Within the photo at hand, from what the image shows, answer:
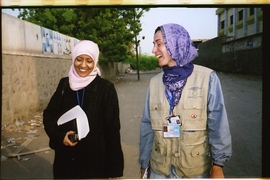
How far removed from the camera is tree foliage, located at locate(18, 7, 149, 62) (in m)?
2.09

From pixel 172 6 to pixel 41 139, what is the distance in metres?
1.76

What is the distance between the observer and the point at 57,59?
110 inches

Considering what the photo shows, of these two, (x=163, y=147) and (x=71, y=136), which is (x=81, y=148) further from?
(x=163, y=147)

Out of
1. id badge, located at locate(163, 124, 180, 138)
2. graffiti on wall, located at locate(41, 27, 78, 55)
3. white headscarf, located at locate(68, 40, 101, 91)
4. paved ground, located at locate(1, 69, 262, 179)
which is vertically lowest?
paved ground, located at locate(1, 69, 262, 179)

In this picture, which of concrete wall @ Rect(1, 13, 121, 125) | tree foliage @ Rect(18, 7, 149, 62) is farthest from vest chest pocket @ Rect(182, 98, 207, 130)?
concrete wall @ Rect(1, 13, 121, 125)

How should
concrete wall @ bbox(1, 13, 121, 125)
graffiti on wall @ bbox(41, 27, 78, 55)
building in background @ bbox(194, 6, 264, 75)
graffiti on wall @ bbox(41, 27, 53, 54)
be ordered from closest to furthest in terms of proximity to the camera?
building in background @ bbox(194, 6, 264, 75) < concrete wall @ bbox(1, 13, 121, 125) < graffiti on wall @ bbox(41, 27, 78, 55) < graffiti on wall @ bbox(41, 27, 53, 54)

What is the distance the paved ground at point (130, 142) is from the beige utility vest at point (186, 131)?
0.44m

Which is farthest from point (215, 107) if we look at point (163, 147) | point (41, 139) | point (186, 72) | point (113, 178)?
point (41, 139)

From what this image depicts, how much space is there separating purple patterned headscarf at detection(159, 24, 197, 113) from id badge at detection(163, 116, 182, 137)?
0.27 ft

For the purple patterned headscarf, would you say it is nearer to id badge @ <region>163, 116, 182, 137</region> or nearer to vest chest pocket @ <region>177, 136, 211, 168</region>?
id badge @ <region>163, 116, 182, 137</region>

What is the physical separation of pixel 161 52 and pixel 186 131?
0.49m

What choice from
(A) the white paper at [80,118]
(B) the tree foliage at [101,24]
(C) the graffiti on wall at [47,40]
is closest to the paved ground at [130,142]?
(B) the tree foliage at [101,24]

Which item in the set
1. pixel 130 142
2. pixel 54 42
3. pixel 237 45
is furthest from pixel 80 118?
pixel 237 45

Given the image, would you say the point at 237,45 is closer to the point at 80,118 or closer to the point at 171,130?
the point at 171,130
